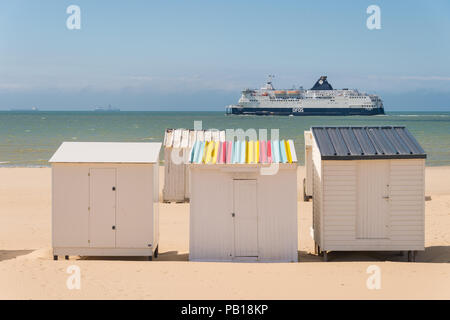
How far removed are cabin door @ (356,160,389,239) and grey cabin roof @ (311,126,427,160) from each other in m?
0.20

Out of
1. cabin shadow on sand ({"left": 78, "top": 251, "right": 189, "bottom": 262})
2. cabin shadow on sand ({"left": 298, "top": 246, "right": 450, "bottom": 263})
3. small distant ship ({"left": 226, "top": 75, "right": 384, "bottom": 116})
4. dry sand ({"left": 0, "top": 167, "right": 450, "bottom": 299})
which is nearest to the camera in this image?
dry sand ({"left": 0, "top": 167, "right": 450, "bottom": 299})

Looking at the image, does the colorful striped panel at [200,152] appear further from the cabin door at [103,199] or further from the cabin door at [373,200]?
the cabin door at [373,200]

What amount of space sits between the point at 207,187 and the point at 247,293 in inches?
95.2

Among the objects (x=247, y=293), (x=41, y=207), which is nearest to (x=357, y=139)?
(x=247, y=293)

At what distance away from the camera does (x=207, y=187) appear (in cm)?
946

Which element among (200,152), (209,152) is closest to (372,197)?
(209,152)

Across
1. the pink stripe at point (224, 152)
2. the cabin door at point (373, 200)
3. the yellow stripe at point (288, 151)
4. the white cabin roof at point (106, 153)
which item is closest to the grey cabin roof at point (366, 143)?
the cabin door at point (373, 200)

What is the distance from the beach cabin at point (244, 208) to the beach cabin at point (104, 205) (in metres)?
0.82

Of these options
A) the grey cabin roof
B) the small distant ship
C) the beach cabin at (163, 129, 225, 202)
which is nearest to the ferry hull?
the small distant ship

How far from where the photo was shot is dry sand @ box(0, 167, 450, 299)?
7.55m

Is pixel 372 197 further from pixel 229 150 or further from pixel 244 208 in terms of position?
pixel 229 150

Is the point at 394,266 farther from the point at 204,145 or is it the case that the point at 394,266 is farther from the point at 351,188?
the point at 204,145

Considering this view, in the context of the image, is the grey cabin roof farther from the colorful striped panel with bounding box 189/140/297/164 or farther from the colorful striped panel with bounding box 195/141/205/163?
the colorful striped panel with bounding box 195/141/205/163

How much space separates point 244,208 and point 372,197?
2.21 m
